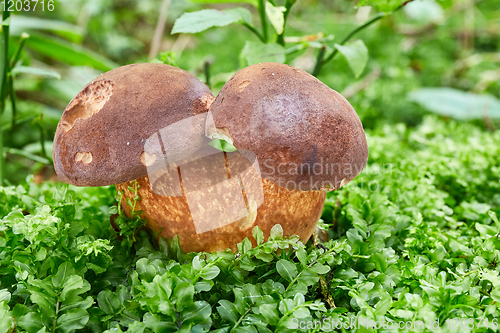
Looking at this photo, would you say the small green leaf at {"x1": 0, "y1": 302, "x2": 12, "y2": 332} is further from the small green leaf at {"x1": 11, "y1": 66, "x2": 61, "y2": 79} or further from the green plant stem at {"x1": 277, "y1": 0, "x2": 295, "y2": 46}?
the green plant stem at {"x1": 277, "y1": 0, "x2": 295, "y2": 46}

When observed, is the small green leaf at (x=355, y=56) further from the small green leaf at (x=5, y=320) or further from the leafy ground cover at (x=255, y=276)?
the small green leaf at (x=5, y=320)

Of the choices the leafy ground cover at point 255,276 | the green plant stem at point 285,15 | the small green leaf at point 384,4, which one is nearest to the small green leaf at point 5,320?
the leafy ground cover at point 255,276

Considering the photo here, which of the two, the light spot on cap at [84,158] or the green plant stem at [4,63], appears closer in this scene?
the light spot on cap at [84,158]

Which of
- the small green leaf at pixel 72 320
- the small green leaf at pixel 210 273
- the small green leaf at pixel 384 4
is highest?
the small green leaf at pixel 384 4

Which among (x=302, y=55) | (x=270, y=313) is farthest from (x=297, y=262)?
(x=302, y=55)

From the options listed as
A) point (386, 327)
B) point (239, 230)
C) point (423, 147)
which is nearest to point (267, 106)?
point (239, 230)

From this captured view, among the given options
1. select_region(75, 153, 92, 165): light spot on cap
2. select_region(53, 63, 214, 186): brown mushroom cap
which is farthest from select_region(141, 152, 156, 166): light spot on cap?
select_region(75, 153, 92, 165): light spot on cap

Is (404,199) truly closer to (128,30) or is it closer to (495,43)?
(495,43)
